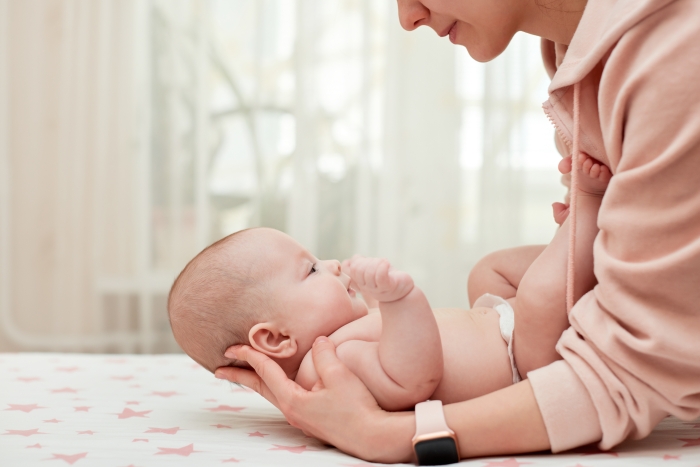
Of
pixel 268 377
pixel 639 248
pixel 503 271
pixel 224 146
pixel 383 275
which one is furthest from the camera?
pixel 224 146

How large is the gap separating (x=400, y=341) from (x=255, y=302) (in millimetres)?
265

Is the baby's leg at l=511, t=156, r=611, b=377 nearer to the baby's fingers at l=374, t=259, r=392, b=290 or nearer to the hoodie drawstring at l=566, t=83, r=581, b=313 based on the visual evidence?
the hoodie drawstring at l=566, t=83, r=581, b=313

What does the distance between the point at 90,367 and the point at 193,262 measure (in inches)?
21.8

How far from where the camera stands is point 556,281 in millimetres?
854

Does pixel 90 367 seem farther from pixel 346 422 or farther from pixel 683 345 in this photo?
pixel 683 345

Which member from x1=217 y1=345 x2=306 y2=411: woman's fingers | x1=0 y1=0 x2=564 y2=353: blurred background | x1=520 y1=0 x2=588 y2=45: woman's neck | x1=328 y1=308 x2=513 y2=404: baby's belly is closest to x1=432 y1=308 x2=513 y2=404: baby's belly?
x1=328 y1=308 x2=513 y2=404: baby's belly

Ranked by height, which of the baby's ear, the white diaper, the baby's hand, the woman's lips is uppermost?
the woman's lips

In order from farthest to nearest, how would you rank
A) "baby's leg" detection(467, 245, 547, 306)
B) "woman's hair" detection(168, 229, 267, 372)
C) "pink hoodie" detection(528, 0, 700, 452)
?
1. "baby's leg" detection(467, 245, 547, 306)
2. "woman's hair" detection(168, 229, 267, 372)
3. "pink hoodie" detection(528, 0, 700, 452)

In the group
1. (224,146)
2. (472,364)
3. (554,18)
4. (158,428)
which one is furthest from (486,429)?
(224,146)

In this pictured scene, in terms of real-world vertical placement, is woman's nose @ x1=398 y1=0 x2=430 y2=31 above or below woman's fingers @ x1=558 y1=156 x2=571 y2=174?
above

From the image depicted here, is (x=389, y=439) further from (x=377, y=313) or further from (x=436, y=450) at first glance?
(x=377, y=313)

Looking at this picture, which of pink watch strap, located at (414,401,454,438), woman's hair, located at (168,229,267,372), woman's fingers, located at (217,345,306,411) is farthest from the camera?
woman's hair, located at (168,229,267,372)

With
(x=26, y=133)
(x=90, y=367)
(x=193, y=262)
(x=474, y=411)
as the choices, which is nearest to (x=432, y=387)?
(x=474, y=411)

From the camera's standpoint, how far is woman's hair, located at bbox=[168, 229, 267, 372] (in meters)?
1.03
